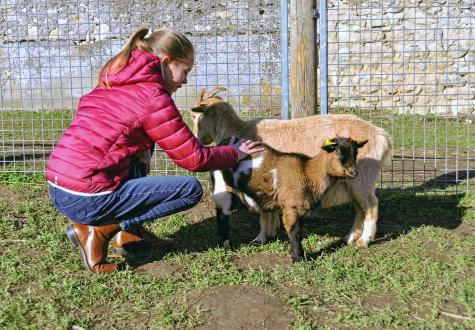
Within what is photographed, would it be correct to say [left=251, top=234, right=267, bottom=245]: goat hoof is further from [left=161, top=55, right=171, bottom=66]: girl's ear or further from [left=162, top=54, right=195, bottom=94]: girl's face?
[left=161, top=55, right=171, bottom=66]: girl's ear

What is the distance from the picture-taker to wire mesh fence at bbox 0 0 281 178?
7.38m

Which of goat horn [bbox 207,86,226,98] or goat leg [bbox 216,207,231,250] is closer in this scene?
goat leg [bbox 216,207,231,250]

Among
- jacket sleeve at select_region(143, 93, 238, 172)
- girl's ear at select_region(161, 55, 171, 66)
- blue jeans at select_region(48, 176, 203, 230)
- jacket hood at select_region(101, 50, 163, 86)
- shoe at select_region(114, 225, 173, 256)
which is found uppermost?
girl's ear at select_region(161, 55, 171, 66)

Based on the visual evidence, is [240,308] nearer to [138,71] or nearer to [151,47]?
[138,71]

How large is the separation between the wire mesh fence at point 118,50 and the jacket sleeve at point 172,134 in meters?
2.66

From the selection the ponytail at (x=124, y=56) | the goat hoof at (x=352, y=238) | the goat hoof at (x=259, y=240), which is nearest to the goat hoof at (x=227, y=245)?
the goat hoof at (x=259, y=240)

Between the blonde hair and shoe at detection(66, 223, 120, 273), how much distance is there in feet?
3.49

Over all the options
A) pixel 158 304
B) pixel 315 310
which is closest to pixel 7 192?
pixel 158 304

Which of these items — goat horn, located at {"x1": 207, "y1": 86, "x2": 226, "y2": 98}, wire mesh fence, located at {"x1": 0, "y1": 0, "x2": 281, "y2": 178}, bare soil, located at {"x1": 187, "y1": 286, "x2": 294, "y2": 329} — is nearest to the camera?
bare soil, located at {"x1": 187, "y1": 286, "x2": 294, "y2": 329}

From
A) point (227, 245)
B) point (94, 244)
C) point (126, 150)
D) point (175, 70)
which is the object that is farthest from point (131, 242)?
point (175, 70)

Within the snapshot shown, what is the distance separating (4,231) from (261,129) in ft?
8.25

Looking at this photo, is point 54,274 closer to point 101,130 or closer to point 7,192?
point 101,130

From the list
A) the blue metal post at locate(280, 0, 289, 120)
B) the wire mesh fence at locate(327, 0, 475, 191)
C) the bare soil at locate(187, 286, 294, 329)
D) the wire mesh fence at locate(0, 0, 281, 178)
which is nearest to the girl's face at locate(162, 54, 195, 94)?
the bare soil at locate(187, 286, 294, 329)

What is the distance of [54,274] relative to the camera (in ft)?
14.5
